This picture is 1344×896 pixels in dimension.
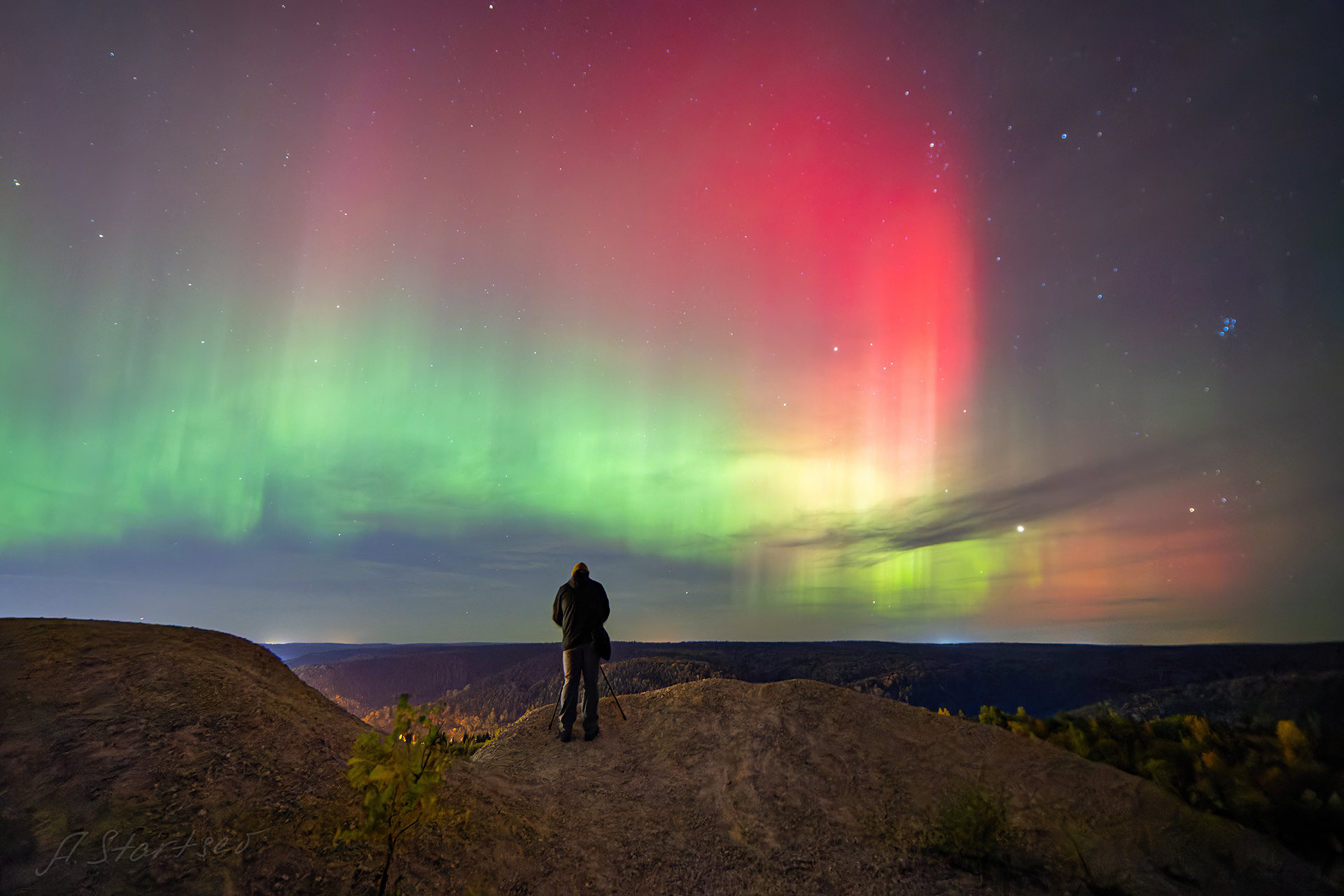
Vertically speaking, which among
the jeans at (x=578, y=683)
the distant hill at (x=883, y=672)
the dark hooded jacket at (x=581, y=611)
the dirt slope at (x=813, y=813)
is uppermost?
the dark hooded jacket at (x=581, y=611)

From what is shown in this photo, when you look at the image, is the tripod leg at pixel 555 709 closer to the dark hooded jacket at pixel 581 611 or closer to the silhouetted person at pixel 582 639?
the silhouetted person at pixel 582 639

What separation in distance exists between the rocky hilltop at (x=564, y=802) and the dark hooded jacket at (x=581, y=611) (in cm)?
215

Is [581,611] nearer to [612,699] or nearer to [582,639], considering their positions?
[582,639]

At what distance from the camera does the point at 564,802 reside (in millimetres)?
8648

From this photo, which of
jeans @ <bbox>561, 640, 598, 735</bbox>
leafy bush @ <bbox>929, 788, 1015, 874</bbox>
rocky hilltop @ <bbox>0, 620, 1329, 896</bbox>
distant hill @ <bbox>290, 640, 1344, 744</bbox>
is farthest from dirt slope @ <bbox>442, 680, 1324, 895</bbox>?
distant hill @ <bbox>290, 640, 1344, 744</bbox>

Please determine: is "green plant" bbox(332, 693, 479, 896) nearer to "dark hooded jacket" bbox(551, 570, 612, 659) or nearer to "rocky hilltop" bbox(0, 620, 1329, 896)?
"rocky hilltop" bbox(0, 620, 1329, 896)

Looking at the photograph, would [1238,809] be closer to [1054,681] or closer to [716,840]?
[716,840]

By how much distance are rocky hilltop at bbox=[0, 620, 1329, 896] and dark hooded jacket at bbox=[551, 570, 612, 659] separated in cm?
215

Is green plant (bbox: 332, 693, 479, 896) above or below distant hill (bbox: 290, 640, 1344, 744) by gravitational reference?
above

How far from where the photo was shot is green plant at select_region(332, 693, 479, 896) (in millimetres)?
4867

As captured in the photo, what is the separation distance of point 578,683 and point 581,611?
1545mm

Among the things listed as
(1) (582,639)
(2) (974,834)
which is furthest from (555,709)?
(2) (974,834)

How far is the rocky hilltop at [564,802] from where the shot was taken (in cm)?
485

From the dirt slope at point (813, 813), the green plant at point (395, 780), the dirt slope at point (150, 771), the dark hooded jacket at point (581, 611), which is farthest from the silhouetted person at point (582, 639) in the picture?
the green plant at point (395, 780)
